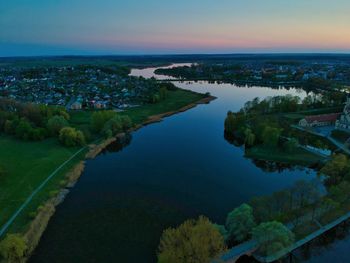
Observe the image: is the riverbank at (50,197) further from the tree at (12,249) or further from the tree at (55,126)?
the tree at (55,126)

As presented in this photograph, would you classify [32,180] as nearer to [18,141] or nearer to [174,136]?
[18,141]

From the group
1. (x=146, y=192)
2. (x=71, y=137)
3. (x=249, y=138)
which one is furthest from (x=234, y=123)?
(x=71, y=137)

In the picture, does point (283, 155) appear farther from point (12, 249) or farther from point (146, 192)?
point (12, 249)

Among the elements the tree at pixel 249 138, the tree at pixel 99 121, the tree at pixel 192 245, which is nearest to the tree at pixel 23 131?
the tree at pixel 99 121

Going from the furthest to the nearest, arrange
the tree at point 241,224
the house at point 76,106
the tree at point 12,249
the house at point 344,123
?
the house at point 76,106 < the house at point 344,123 < the tree at point 241,224 < the tree at point 12,249

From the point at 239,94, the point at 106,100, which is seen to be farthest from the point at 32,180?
the point at 239,94
